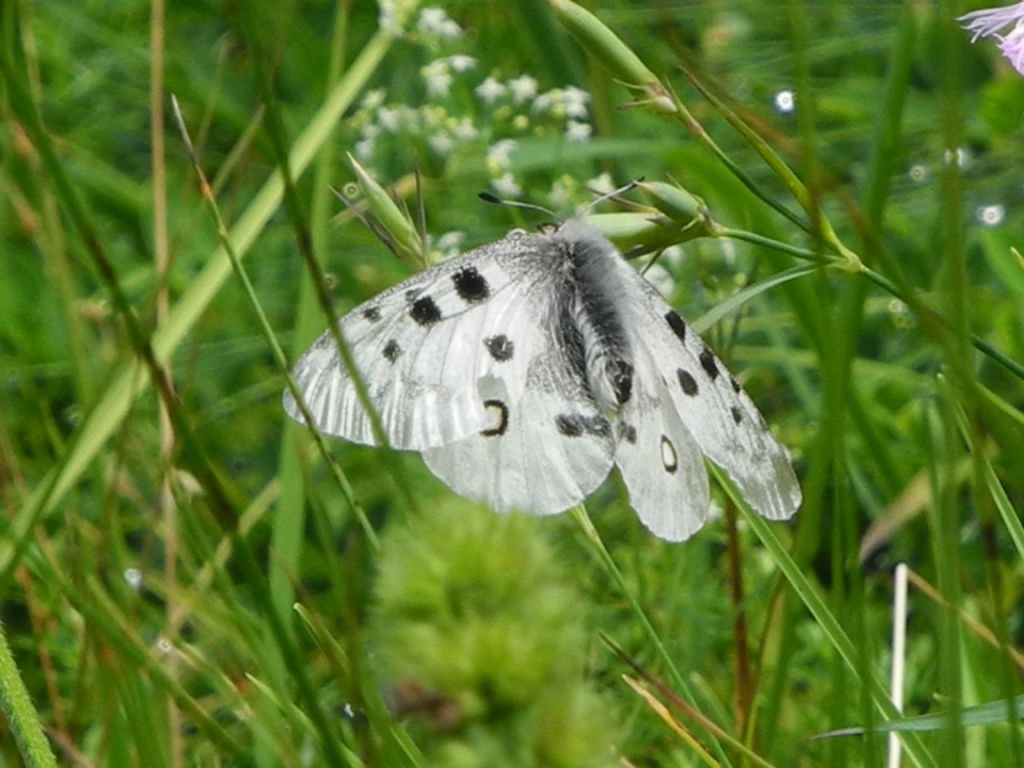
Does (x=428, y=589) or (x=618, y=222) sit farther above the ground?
(x=618, y=222)

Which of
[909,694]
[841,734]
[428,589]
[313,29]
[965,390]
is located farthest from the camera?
[313,29]

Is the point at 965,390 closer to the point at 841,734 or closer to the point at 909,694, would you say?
the point at 841,734

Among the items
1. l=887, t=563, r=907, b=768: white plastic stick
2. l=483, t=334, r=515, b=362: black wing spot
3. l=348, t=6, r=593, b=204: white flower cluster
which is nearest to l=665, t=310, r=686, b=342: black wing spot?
l=483, t=334, r=515, b=362: black wing spot

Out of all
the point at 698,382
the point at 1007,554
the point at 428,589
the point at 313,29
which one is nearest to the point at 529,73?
the point at 313,29

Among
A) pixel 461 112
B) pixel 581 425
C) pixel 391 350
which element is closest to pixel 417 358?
pixel 391 350

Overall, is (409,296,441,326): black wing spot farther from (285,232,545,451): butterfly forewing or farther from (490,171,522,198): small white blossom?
(490,171,522,198): small white blossom

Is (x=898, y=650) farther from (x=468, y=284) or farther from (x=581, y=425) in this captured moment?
(x=468, y=284)
